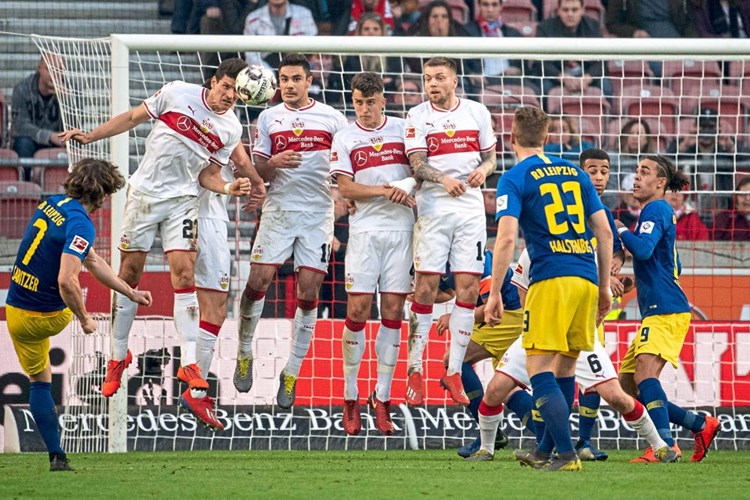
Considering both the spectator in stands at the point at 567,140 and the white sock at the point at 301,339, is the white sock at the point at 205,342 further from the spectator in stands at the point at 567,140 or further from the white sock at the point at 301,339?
the spectator in stands at the point at 567,140

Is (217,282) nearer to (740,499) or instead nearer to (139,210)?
(139,210)

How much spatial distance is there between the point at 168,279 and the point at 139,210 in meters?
2.28

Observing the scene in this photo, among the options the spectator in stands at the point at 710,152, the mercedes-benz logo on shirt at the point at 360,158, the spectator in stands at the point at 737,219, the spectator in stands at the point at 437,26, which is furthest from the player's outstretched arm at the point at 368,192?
the spectator in stands at the point at 437,26

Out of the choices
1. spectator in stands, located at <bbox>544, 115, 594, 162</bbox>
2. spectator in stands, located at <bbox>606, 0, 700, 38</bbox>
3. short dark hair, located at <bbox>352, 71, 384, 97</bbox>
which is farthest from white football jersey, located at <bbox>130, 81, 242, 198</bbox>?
spectator in stands, located at <bbox>606, 0, 700, 38</bbox>

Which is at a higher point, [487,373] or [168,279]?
[168,279]

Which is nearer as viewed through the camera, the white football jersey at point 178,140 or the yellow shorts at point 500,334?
the white football jersey at point 178,140

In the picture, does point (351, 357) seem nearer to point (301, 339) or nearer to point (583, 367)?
point (301, 339)

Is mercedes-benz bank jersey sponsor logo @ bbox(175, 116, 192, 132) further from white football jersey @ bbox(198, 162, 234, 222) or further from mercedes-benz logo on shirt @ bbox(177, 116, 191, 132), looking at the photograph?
white football jersey @ bbox(198, 162, 234, 222)

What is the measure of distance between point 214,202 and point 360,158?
1.28 metres

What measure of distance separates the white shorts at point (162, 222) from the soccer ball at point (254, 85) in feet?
3.12

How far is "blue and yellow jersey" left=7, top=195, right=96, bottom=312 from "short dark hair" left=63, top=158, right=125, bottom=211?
0.07 m

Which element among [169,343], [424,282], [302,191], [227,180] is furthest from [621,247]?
[169,343]

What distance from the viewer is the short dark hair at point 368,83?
32.4ft

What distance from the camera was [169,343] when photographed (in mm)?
11664
